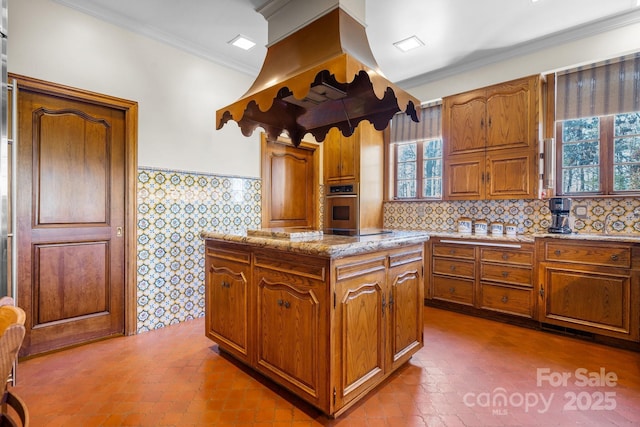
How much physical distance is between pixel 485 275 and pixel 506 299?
303 mm

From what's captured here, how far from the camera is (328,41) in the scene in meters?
2.03

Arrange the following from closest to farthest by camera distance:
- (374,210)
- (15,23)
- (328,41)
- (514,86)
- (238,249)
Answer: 1. (328,41)
2. (238,249)
3. (15,23)
4. (514,86)
5. (374,210)

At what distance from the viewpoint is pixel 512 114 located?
346 cm

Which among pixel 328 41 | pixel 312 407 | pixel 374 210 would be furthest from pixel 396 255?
pixel 374 210

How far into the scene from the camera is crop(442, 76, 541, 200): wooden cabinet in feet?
11.0

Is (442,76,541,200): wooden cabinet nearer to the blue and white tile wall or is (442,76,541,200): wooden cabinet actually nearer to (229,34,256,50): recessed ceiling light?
(229,34,256,50): recessed ceiling light

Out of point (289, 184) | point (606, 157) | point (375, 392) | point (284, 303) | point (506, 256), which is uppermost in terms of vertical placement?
point (606, 157)

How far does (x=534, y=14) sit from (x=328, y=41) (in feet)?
7.54

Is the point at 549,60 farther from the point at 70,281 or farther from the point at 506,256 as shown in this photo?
the point at 70,281

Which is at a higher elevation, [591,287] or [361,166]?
[361,166]

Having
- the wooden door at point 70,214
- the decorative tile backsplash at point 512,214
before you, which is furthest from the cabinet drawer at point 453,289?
the wooden door at point 70,214

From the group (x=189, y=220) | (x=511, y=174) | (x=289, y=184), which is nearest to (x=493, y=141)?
(x=511, y=174)

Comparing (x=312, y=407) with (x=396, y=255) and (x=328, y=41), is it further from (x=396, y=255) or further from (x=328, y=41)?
(x=328, y=41)

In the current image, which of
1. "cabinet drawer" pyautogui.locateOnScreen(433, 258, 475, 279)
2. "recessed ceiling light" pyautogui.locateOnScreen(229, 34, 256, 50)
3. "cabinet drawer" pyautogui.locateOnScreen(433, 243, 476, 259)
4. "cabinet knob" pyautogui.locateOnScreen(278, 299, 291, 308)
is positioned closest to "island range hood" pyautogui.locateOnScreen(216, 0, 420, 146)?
"recessed ceiling light" pyautogui.locateOnScreen(229, 34, 256, 50)
